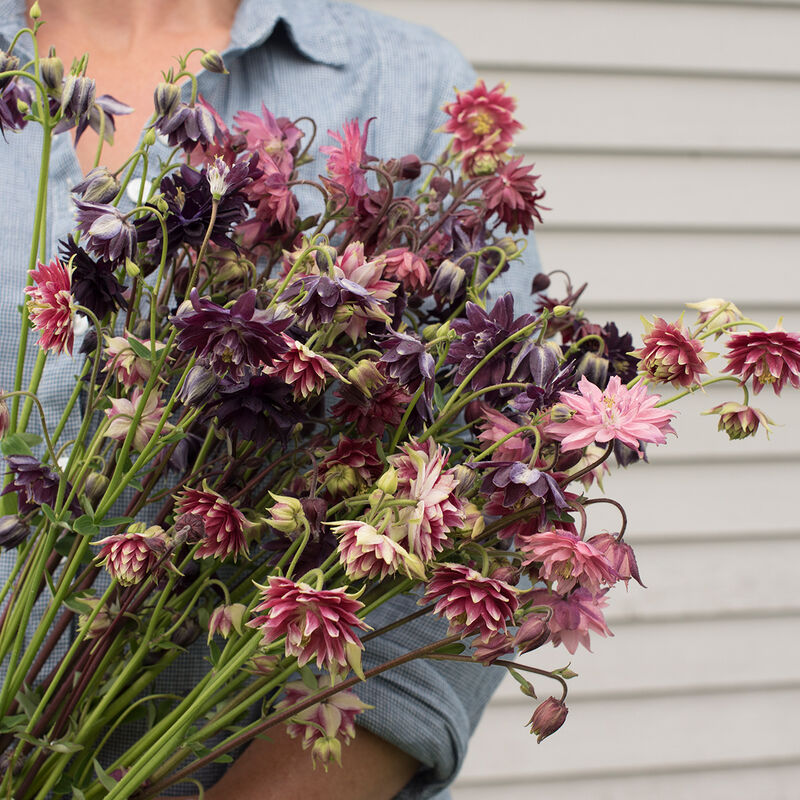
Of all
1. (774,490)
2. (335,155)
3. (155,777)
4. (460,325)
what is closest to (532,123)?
(774,490)

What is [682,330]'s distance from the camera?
453 mm

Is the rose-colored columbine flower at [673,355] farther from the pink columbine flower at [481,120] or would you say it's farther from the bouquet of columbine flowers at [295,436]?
the pink columbine flower at [481,120]

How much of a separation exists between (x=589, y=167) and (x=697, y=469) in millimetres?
572

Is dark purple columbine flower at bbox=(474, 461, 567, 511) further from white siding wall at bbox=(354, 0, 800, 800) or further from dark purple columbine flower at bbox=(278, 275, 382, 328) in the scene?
white siding wall at bbox=(354, 0, 800, 800)

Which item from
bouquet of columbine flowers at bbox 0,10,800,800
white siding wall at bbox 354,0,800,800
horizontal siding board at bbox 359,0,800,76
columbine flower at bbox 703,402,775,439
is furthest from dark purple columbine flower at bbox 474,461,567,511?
horizontal siding board at bbox 359,0,800,76

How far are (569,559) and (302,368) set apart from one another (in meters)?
0.16

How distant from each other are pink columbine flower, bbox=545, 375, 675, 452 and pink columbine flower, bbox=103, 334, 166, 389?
0.23 meters

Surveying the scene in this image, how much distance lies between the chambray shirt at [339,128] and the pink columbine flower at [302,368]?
377 millimetres

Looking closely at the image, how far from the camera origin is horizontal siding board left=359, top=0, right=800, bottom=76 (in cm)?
154

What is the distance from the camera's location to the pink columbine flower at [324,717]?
54 centimetres

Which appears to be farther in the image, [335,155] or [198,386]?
[335,155]

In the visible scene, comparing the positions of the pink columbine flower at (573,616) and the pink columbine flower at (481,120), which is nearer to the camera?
the pink columbine flower at (573,616)

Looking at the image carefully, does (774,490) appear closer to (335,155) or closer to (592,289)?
(592,289)

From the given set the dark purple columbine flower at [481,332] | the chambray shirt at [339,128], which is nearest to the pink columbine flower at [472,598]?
the dark purple columbine flower at [481,332]
